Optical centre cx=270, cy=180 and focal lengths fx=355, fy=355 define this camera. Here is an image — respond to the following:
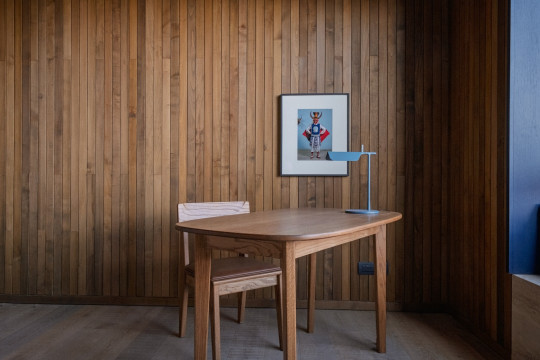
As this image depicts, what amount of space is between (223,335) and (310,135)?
1561 mm

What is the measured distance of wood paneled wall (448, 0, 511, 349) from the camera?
201 cm

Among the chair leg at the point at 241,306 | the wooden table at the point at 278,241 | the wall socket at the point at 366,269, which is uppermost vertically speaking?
the wooden table at the point at 278,241

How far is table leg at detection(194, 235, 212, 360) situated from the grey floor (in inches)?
14.9

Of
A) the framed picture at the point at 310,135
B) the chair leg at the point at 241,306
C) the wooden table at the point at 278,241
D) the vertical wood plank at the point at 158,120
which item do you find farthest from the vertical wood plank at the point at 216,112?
the wooden table at the point at 278,241

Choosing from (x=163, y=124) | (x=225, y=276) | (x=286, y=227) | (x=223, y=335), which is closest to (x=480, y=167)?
(x=286, y=227)

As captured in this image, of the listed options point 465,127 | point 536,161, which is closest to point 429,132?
point 465,127

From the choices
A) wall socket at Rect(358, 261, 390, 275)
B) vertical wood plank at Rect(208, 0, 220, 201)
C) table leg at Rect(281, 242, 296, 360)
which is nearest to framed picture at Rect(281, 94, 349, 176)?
vertical wood plank at Rect(208, 0, 220, 201)

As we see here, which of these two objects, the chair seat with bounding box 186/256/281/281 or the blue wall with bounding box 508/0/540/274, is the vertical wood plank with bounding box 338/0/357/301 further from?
the blue wall with bounding box 508/0/540/274

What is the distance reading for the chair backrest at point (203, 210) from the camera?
7.25 feet

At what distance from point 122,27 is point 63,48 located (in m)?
0.51

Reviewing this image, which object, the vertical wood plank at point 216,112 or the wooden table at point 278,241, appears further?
the vertical wood plank at point 216,112

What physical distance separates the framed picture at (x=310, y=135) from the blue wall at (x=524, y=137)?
3.68 feet

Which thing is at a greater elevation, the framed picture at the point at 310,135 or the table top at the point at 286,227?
the framed picture at the point at 310,135

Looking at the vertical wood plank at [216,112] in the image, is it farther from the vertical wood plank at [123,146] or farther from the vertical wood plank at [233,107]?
the vertical wood plank at [123,146]
